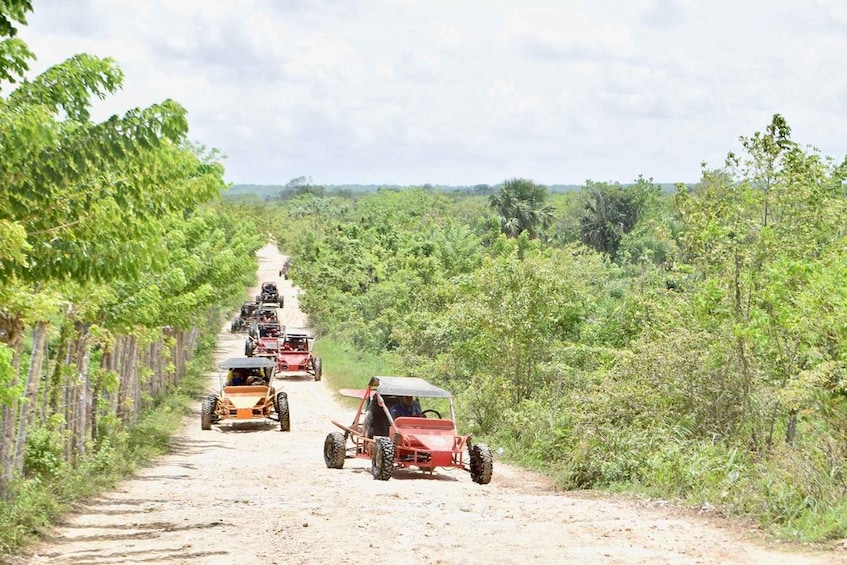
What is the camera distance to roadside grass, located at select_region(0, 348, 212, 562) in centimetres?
1118

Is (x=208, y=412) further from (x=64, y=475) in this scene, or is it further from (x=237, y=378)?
(x=64, y=475)

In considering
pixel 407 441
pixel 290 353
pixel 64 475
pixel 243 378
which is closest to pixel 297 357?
pixel 290 353

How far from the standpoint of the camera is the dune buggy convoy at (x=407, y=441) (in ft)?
50.9

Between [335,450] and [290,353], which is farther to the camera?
[290,353]

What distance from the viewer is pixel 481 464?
1557cm

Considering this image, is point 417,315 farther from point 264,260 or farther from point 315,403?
point 264,260

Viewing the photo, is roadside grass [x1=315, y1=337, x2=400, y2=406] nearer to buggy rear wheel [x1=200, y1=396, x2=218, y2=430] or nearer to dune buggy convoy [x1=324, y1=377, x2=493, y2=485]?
buggy rear wheel [x1=200, y1=396, x2=218, y2=430]

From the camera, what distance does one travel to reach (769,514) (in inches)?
424

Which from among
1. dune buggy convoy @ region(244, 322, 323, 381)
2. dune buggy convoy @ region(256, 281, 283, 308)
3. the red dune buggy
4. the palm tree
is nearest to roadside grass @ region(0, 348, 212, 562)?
the red dune buggy

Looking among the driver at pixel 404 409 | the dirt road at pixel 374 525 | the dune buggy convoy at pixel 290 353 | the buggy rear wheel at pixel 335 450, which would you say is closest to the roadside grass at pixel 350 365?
the dune buggy convoy at pixel 290 353

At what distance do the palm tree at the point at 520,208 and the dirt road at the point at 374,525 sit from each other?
165 feet

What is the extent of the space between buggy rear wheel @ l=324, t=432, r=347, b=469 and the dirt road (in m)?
0.29

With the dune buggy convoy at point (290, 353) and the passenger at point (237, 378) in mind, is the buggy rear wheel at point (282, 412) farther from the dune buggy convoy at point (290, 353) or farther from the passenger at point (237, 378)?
the dune buggy convoy at point (290, 353)

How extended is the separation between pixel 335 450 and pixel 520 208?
51.8 m
